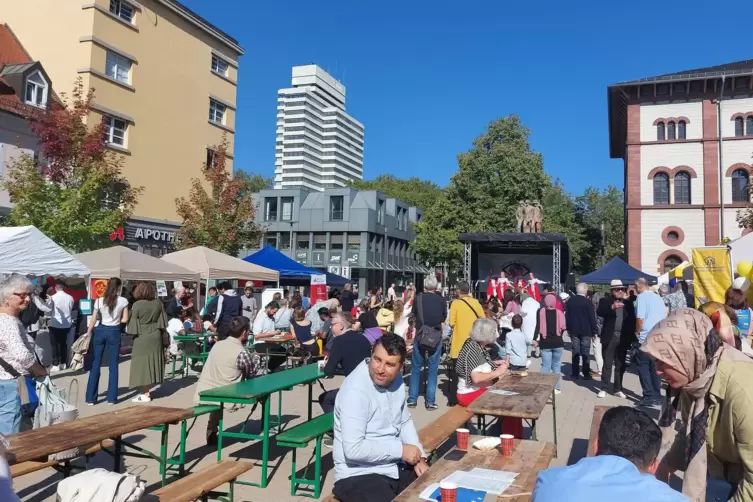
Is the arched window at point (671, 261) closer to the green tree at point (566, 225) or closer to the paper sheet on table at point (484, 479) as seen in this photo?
the green tree at point (566, 225)

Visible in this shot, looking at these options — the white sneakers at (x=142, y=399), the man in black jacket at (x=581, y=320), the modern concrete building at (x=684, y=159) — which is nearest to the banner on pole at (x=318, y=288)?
the man in black jacket at (x=581, y=320)

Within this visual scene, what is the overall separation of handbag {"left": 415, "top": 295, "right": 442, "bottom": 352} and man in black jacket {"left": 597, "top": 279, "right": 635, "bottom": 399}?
10.8 ft

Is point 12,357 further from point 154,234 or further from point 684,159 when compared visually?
point 684,159

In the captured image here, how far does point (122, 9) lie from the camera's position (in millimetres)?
25000

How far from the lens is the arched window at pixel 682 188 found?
109ft

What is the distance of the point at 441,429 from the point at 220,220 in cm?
1942

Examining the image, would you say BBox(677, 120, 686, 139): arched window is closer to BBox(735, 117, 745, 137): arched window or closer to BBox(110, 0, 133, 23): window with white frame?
BBox(735, 117, 745, 137): arched window

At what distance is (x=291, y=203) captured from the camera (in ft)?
191

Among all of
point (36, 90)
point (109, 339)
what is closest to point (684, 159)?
point (36, 90)

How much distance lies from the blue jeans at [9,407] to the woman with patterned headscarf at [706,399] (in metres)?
4.48

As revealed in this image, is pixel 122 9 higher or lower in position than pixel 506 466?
higher

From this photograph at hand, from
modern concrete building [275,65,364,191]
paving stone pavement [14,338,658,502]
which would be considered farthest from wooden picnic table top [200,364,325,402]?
modern concrete building [275,65,364,191]

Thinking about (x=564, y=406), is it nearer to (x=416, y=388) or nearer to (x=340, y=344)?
(x=416, y=388)

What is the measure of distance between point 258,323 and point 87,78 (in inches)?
688
